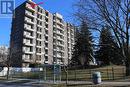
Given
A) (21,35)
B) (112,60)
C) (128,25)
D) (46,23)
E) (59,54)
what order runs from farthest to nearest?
(59,54) < (46,23) < (21,35) < (112,60) < (128,25)

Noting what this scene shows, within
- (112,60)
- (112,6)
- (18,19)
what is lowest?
(112,60)

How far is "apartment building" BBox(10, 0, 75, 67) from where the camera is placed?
89.9 m

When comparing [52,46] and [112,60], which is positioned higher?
[52,46]

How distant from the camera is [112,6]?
3412cm

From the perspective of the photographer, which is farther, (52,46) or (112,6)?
(52,46)

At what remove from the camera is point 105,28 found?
118ft

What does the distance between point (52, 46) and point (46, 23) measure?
33.9ft

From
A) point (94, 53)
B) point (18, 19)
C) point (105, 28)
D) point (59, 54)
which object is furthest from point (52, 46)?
point (105, 28)

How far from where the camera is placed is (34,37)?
95375mm

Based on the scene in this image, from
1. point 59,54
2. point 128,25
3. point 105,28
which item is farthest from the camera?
point 59,54

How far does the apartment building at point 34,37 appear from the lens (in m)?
89.9

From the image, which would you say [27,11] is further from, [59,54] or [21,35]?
[59,54]

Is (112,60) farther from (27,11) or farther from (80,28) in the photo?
(27,11)

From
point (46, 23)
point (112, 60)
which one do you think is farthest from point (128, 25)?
point (46, 23)
